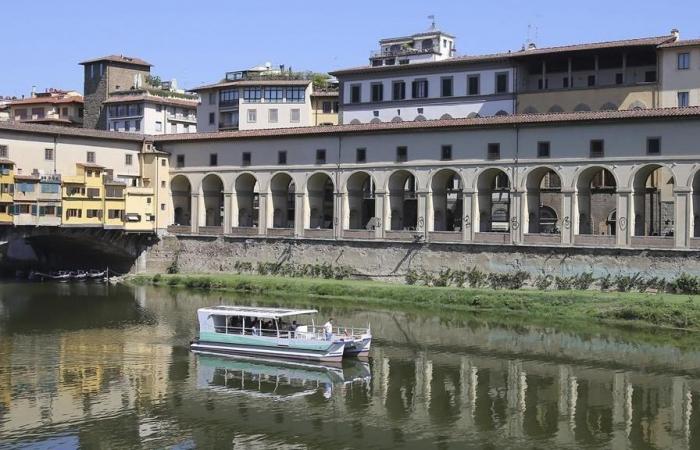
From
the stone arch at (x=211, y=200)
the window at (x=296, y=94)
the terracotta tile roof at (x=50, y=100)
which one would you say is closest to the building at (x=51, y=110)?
the terracotta tile roof at (x=50, y=100)

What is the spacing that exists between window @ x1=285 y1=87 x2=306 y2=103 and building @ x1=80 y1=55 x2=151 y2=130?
23.0 meters

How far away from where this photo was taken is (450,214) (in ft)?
282

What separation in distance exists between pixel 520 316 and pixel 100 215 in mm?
35364

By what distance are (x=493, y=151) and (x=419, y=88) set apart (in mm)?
17670

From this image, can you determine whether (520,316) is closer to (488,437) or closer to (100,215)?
(488,437)

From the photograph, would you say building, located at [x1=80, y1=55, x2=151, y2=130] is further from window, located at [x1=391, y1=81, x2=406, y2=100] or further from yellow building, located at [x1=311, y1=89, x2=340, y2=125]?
window, located at [x1=391, y1=81, x2=406, y2=100]

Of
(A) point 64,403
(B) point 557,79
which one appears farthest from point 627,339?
(B) point 557,79

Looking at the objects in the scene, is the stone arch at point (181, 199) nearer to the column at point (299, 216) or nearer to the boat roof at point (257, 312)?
the column at point (299, 216)

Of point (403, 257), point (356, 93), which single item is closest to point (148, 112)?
point (356, 93)

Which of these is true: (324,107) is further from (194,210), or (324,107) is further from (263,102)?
(194,210)

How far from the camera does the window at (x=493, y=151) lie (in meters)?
67.0

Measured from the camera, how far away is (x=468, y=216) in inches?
2660

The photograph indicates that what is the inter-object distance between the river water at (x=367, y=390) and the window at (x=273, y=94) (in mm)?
50637

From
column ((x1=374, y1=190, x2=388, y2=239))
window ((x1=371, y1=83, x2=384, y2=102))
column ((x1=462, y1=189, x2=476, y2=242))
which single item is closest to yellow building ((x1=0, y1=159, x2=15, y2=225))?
column ((x1=374, y1=190, x2=388, y2=239))
